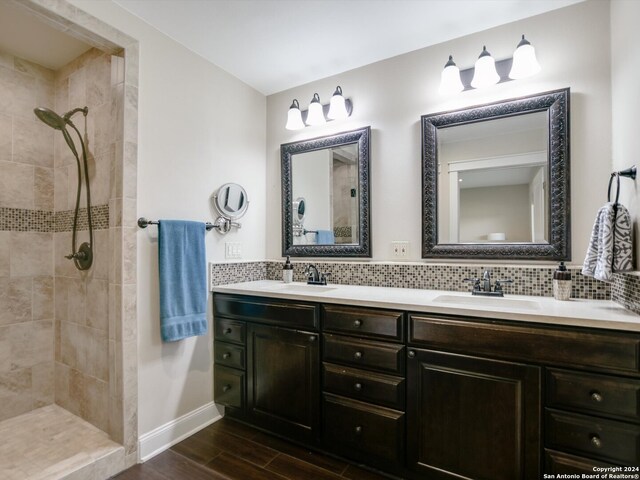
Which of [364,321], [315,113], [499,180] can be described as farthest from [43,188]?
[499,180]

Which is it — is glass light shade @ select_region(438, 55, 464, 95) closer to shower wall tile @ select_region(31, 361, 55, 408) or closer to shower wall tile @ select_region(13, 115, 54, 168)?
shower wall tile @ select_region(13, 115, 54, 168)

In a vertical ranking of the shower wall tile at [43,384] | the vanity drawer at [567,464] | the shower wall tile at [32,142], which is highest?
the shower wall tile at [32,142]

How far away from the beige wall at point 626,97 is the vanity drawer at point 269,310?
151 centimetres

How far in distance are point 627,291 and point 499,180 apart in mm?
809

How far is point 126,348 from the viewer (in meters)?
1.73

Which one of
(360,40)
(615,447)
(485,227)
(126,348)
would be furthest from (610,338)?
(126,348)

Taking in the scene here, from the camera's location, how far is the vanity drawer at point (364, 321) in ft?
5.15

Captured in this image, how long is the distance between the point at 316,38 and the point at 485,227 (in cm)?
155

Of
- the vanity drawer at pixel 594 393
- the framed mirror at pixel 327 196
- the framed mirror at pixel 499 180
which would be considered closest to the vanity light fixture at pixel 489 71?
the framed mirror at pixel 499 180

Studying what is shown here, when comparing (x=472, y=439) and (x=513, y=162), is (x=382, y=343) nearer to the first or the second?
(x=472, y=439)

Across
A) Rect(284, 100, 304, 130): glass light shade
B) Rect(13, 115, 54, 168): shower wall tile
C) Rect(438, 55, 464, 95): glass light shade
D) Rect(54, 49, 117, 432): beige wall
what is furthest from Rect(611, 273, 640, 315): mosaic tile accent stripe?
Rect(13, 115, 54, 168): shower wall tile

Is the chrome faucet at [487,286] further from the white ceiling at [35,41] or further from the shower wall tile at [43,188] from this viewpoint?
the shower wall tile at [43,188]

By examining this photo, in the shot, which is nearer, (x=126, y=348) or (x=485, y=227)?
(x=126, y=348)

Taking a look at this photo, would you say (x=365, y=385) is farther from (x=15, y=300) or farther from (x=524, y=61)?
(x=15, y=300)
